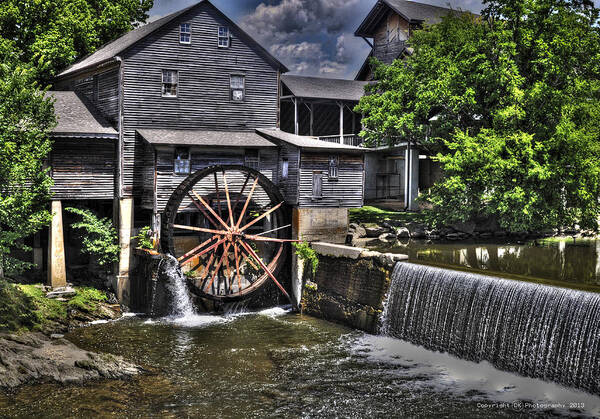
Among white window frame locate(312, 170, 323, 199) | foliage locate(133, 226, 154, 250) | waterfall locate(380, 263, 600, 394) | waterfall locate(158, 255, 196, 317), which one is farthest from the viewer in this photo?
white window frame locate(312, 170, 323, 199)

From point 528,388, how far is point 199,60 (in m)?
17.4

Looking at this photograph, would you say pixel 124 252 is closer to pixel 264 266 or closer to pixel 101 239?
pixel 101 239

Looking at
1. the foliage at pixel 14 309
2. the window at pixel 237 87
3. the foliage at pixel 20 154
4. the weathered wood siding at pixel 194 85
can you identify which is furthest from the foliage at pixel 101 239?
the window at pixel 237 87

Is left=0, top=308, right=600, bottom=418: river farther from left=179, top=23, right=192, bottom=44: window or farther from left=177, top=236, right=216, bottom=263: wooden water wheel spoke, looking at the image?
left=179, top=23, right=192, bottom=44: window

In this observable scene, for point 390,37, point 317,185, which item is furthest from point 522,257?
point 390,37

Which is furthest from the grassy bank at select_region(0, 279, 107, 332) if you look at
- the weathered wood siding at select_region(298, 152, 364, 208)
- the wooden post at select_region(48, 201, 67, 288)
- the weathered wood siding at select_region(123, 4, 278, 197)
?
the weathered wood siding at select_region(298, 152, 364, 208)

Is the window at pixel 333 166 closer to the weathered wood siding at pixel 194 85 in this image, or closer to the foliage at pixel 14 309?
the weathered wood siding at pixel 194 85

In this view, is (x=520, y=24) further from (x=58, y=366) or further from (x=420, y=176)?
(x=58, y=366)

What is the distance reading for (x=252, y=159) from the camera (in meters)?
25.7

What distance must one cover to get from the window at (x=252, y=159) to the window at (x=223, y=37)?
452 cm

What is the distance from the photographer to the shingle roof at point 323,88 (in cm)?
4038

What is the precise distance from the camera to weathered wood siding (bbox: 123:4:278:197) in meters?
24.9

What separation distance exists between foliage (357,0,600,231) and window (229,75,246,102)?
23.8 feet

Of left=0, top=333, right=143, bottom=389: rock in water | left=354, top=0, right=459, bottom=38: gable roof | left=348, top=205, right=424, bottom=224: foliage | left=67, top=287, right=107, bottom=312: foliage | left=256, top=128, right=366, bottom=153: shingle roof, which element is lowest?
left=0, top=333, right=143, bottom=389: rock in water
